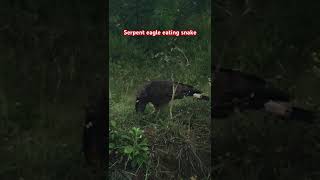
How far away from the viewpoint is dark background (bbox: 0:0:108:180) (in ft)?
14.3

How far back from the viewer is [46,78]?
4363mm

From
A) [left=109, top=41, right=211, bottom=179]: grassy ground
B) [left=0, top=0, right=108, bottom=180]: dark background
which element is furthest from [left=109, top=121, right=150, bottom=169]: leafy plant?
[left=0, top=0, right=108, bottom=180]: dark background

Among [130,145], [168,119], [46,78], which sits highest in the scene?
[46,78]

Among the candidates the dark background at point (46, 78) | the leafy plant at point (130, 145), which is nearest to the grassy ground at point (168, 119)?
the leafy plant at point (130, 145)
